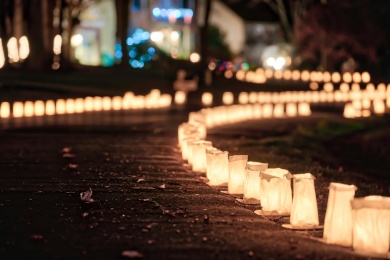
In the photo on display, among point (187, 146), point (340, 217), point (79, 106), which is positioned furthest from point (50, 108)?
point (340, 217)

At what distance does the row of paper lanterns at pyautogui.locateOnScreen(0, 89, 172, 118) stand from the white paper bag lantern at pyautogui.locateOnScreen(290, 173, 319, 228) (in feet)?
65.6

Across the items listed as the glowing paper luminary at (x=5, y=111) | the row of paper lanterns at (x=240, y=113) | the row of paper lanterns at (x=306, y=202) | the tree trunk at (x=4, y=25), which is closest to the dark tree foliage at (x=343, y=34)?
the tree trunk at (x=4, y=25)

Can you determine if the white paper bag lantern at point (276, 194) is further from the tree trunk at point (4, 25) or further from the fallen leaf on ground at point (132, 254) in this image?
the tree trunk at point (4, 25)

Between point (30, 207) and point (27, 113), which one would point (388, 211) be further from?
point (27, 113)

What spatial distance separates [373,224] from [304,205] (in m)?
1.52

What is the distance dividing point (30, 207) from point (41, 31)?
Answer: 31.4 meters

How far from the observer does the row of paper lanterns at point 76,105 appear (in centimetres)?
3066

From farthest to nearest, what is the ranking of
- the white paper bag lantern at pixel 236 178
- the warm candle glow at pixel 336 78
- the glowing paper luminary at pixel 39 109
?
the warm candle glow at pixel 336 78
the glowing paper luminary at pixel 39 109
the white paper bag lantern at pixel 236 178

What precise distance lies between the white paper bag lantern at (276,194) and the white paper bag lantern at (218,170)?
2.50m

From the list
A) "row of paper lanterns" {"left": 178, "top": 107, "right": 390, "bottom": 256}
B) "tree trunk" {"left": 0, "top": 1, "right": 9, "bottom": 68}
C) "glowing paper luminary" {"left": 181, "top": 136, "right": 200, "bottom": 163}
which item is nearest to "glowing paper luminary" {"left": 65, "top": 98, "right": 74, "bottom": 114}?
"tree trunk" {"left": 0, "top": 1, "right": 9, "bottom": 68}

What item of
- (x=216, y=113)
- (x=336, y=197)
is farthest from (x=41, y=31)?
(x=336, y=197)

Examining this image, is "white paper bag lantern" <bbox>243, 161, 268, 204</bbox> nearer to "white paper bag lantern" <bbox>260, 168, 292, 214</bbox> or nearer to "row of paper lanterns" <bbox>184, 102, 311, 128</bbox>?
"white paper bag lantern" <bbox>260, 168, 292, 214</bbox>

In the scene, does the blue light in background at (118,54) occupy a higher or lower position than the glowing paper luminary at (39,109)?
higher

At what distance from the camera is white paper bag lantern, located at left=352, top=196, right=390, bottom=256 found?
922cm
